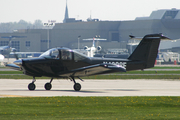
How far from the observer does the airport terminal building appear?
14988 centimetres

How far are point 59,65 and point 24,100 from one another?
636cm

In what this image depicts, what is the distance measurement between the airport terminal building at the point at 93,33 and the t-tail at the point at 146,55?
124922 millimetres

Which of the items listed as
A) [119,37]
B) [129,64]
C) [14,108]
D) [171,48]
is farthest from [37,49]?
[14,108]

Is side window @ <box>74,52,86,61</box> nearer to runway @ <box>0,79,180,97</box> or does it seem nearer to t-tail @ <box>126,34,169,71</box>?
runway @ <box>0,79,180,97</box>

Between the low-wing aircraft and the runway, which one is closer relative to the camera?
the runway

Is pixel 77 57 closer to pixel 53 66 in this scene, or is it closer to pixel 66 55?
pixel 66 55

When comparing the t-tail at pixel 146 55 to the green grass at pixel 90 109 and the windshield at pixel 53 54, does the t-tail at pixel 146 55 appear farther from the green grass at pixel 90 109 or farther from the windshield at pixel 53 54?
the green grass at pixel 90 109

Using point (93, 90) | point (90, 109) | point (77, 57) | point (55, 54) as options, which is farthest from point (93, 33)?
point (90, 109)

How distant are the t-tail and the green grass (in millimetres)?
7297

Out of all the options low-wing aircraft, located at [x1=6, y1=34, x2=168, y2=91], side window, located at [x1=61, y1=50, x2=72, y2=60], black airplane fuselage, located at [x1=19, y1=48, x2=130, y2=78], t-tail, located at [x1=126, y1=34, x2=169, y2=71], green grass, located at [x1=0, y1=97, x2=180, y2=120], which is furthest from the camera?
t-tail, located at [x1=126, y1=34, x2=169, y2=71]

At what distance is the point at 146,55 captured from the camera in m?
25.3

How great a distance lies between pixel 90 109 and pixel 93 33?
469ft

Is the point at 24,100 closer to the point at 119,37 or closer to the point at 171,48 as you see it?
the point at 171,48

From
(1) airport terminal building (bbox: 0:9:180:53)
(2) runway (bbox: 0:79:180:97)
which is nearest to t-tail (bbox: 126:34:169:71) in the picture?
(2) runway (bbox: 0:79:180:97)
